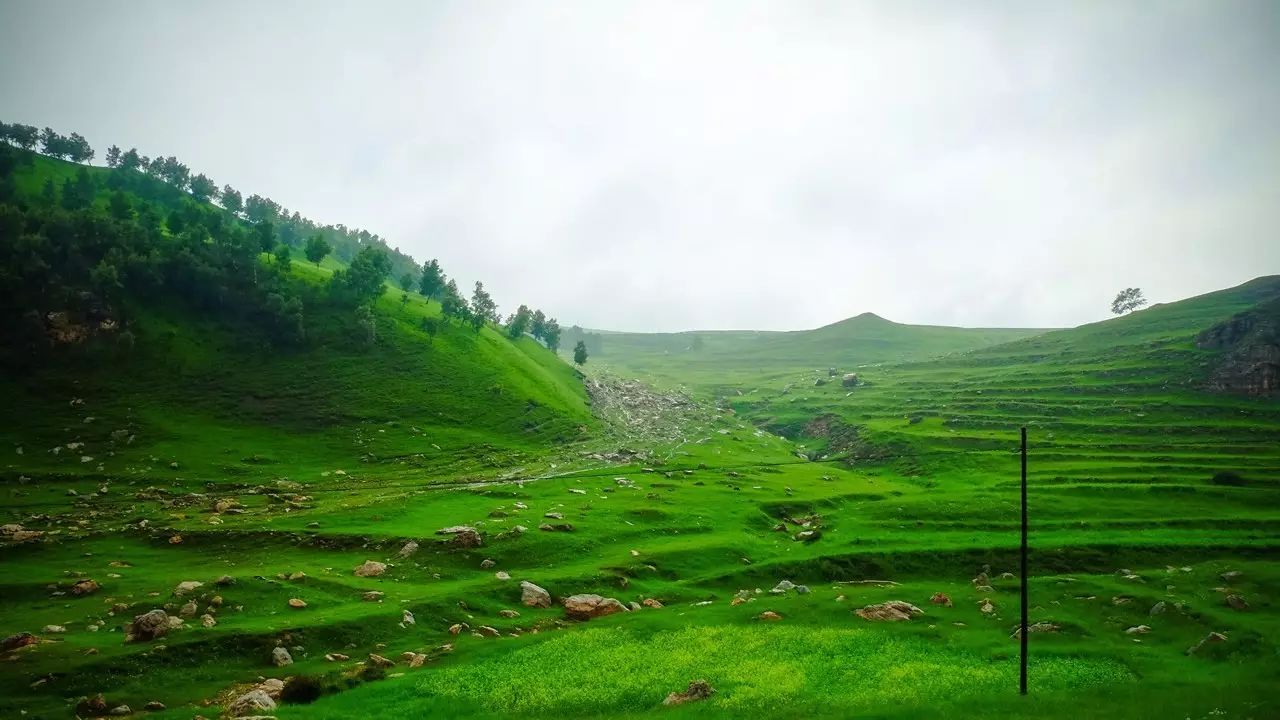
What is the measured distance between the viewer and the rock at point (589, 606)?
49.0m

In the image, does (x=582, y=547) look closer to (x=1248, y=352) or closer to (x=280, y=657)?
(x=280, y=657)

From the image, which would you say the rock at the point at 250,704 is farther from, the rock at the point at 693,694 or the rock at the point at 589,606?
the rock at the point at 589,606

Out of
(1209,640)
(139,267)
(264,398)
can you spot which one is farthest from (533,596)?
(139,267)

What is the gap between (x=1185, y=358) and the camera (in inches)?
6752

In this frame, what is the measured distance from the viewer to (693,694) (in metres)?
34.7

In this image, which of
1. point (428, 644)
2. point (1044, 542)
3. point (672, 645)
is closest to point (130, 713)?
point (428, 644)

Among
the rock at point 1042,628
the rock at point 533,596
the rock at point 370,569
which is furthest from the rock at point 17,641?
the rock at point 1042,628

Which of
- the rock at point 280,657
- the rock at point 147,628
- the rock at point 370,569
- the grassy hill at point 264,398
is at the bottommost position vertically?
the rock at point 280,657

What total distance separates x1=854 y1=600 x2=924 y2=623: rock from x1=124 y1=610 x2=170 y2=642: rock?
4767 centimetres

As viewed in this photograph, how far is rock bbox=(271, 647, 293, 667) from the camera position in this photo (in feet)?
125

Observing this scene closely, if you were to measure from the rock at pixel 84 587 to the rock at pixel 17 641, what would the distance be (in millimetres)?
9301

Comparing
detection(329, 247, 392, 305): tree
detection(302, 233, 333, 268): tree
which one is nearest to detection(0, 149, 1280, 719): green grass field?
Result: detection(329, 247, 392, 305): tree

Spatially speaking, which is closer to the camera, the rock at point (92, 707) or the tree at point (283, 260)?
the rock at point (92, 707)

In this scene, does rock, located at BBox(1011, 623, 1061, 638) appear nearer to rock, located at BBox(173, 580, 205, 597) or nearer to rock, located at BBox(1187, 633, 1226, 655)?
rock, located at BBox(1187, 633, 1226, 655)
